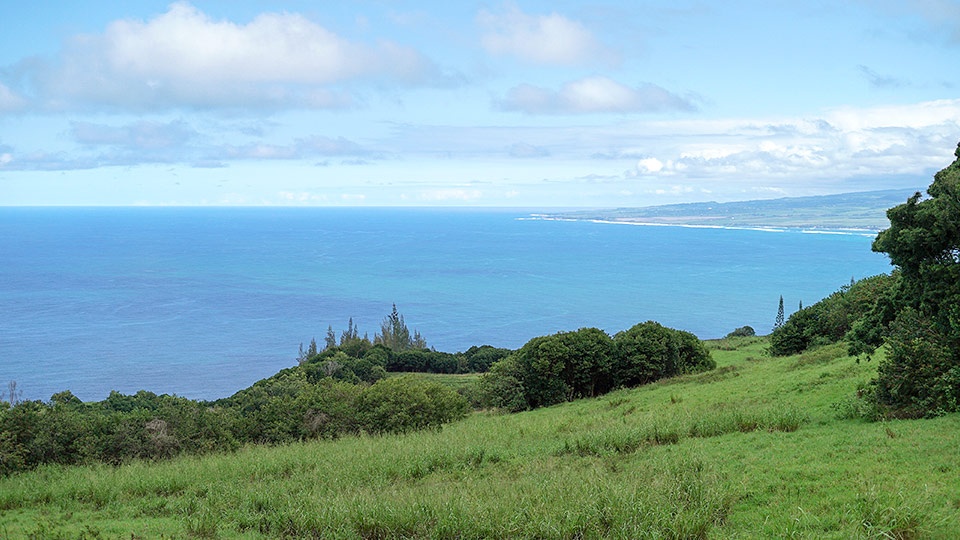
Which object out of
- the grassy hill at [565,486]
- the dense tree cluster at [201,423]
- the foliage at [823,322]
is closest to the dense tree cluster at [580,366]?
the dense tree cluster at [201,423]

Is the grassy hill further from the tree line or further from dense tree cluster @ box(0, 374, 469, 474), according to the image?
dense tree cluster @ box(0, 374, 469, 474)

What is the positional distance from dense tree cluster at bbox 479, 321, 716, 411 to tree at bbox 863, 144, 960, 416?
18682 millimetres

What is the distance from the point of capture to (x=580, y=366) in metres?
34.1

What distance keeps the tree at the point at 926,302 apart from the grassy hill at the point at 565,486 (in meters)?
1.00

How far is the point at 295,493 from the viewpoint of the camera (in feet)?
43.3

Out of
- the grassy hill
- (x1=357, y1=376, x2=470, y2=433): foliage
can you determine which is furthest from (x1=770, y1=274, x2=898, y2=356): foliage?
(x1=357, y1=376, x2=470, y2=433): foliage

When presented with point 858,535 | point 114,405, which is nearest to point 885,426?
point 858,535

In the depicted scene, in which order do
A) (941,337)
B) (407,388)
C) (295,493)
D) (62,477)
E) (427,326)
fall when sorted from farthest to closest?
(427,326)
(407,388)
(62,477)
(941,337)
(295,493)

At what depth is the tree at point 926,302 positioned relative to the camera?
14.1 meters

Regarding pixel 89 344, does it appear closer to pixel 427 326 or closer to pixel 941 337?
pixel 427 326

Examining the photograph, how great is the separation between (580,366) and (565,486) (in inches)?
922

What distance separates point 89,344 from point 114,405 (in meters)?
76.6

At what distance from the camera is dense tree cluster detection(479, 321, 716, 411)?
1314 inches

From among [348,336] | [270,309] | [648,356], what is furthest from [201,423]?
[270,309]
